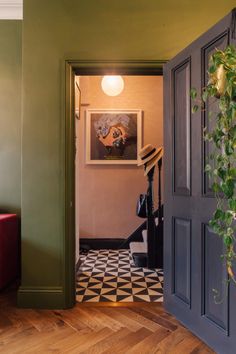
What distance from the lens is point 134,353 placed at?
1.60m

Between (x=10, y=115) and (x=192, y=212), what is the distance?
2.02m

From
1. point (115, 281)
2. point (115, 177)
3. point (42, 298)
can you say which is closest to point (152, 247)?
point (115, 281)

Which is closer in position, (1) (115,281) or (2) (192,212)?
(2) (192,212)

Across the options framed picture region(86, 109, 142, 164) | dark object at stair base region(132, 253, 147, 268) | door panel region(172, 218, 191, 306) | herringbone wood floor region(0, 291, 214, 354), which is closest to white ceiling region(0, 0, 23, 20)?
framed picture region(86, 109, 142, 164)

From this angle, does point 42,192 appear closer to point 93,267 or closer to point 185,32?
point 93,267

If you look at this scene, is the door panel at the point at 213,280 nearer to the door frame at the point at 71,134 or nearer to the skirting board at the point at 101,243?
the door frame at the point at 71,134

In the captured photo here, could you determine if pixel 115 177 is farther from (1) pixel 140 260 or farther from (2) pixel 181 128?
(2) pixel 181 128

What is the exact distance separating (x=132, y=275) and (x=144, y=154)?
1.48 m

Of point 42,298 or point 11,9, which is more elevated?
point 11,9

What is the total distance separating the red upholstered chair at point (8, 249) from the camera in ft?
7.57

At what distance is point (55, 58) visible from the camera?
2.20 metres

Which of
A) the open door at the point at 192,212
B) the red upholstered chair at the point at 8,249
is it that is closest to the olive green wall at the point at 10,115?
the red upholstered chair at the point at 8,249

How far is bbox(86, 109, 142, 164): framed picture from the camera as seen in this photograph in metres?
4.27

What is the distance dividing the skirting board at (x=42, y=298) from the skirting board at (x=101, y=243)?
82.2 inches
